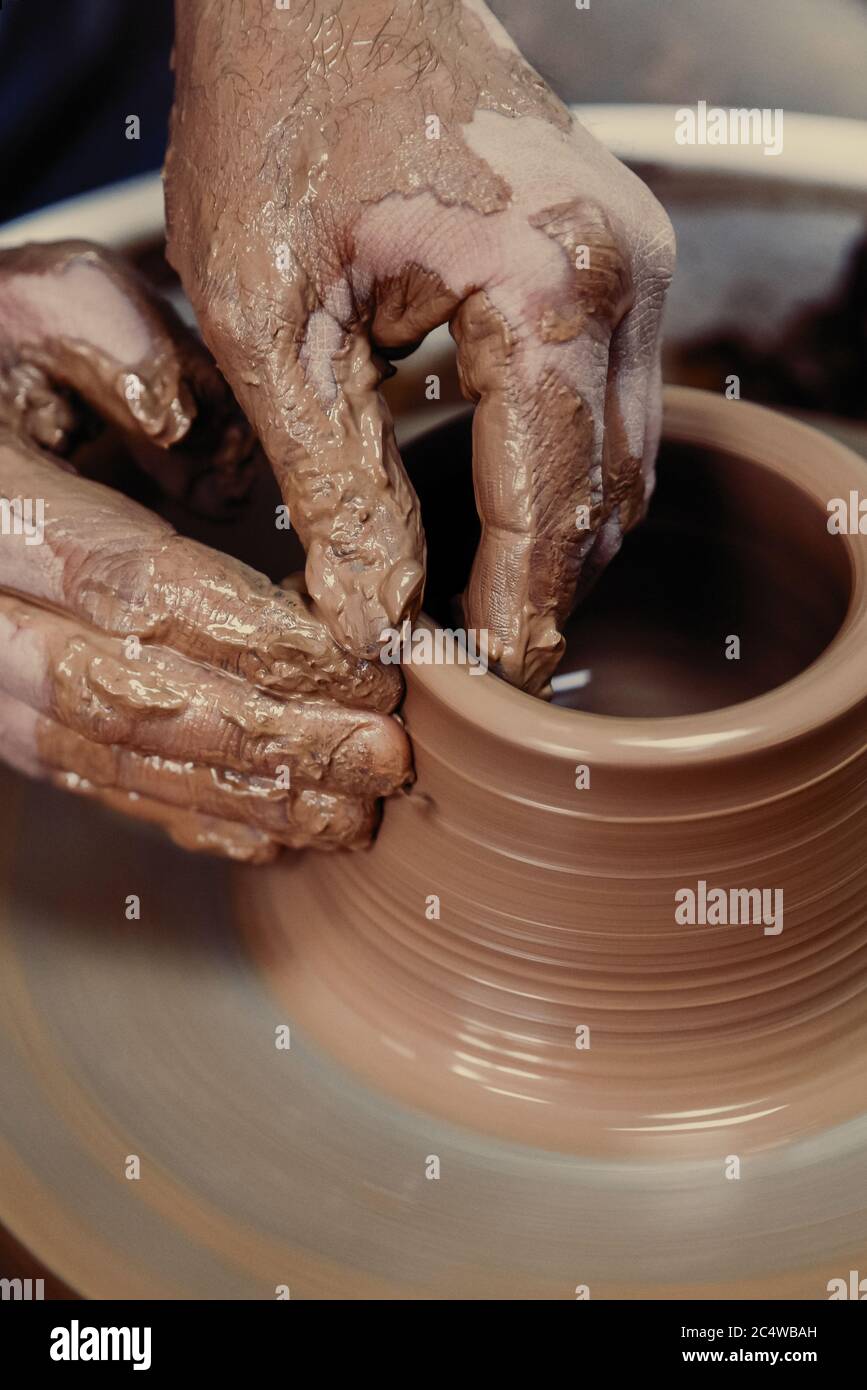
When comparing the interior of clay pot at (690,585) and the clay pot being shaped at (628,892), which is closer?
the clay pot being shaped at (628,892)

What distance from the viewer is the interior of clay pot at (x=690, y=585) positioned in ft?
4.56

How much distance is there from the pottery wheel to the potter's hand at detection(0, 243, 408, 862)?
0.58 feet

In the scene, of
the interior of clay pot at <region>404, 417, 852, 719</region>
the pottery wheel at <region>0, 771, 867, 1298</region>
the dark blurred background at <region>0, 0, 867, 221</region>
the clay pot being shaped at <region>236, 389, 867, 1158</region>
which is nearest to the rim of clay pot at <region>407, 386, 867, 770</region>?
the clay pot being shaped at <region>236, 389, 867, 1158</region>

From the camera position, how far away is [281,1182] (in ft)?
3.95

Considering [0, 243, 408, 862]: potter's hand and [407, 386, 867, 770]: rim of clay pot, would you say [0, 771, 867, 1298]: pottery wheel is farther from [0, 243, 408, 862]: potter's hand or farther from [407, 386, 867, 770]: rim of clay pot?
[407, 386, 867, 770]: rim of clay pot

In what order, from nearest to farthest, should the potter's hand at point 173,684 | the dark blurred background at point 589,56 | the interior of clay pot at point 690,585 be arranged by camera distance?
the potter's hand at point 173,684 < the interior of clay pot at point 690,585 < the dark blurred background at point 589,56

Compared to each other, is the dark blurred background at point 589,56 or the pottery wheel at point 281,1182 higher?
the dark blurred background at point 589,56

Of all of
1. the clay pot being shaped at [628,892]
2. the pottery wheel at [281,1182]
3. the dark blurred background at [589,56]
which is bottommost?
the pottery wheel at [281,1182]

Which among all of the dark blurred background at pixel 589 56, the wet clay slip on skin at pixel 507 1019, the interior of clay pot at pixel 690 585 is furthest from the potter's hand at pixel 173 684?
the dark blurred background at pixel 589 56

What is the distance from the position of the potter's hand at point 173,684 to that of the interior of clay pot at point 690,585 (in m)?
0.17

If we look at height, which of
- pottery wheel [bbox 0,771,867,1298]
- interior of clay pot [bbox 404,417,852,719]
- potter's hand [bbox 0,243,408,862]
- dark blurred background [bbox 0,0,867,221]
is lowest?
pottery wheel [bbox 0,771,867,1298]

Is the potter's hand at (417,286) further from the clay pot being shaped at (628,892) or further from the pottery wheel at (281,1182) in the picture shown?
the pottery wheel at (281,1182)

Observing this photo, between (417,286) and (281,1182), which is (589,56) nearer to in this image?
(417,286)

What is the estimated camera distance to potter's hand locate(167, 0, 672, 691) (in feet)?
3.75
